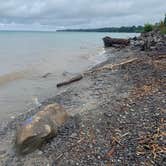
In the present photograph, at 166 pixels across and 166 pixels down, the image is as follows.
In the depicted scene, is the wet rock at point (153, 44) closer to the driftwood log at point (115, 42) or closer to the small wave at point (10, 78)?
the driftwood log at point (115, 42)

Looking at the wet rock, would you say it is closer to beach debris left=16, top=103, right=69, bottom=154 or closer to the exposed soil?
the exposed soil

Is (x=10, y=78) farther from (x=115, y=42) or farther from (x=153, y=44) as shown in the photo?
(x=115, y=42)

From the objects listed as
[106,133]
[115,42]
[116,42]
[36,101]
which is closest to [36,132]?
[106,133]

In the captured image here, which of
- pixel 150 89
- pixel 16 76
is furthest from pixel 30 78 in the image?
pixel 150 89

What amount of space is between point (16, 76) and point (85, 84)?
6507 mm

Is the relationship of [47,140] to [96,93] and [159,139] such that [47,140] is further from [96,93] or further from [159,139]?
[96,93]

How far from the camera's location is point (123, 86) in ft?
32.3

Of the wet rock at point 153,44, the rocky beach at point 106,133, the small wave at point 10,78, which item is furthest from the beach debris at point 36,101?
the wet rock at point 153,44

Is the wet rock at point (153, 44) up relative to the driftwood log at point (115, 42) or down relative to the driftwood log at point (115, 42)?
up

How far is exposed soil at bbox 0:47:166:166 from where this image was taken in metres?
4.93

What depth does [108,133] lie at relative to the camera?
5.78 m

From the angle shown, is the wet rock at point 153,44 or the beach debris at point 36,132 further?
the wet rock at point 153,44

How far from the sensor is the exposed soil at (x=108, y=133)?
493 cm

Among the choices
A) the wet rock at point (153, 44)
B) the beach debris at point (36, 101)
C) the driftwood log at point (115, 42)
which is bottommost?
the driftwood log at point (115, 42)
